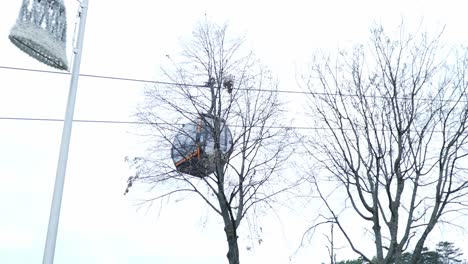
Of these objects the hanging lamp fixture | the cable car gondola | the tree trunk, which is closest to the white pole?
the hanging lamp fixture

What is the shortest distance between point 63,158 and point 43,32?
161cm

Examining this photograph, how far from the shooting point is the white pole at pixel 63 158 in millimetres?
6059

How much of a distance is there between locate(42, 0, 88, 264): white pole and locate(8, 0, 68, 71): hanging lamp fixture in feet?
1.87

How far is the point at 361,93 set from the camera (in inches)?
529

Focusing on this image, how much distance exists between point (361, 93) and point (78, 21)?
8.27 metres

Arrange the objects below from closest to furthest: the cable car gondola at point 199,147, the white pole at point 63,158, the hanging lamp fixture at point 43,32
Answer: the hanging lamp fixture at point 43,32, the white pole at point 63,158, the cable car gondola at point 199,147

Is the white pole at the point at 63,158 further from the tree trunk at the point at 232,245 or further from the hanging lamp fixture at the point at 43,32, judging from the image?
the tree trunk at the point at 232,245

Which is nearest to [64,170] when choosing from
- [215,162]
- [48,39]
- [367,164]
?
[48,39]

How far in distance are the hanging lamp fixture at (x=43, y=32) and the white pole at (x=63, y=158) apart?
1.87ft

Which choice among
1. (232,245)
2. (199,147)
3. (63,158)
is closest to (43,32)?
(63,158)

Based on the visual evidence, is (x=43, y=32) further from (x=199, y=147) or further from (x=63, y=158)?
(x=199, y=147)

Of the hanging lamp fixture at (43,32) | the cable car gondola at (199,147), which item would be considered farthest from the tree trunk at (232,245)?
the hanging lamp fixture at (43,32)

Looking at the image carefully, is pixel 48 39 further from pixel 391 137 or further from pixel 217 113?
pixel 391 137

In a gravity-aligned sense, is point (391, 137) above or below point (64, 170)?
above
